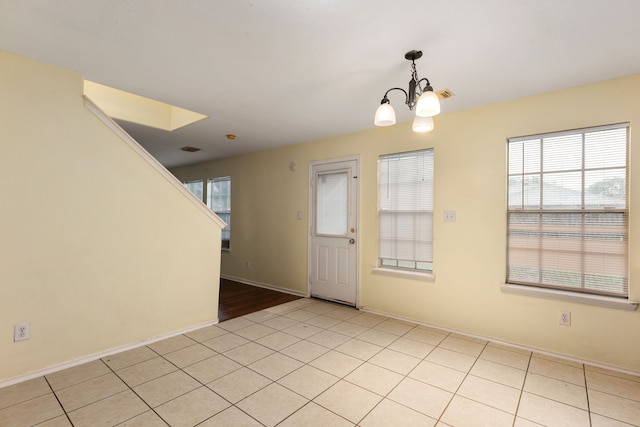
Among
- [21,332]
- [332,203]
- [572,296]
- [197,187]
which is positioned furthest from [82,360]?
[197,187]

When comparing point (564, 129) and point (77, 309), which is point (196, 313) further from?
point (564, 129)

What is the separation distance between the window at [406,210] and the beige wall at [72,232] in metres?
2.42

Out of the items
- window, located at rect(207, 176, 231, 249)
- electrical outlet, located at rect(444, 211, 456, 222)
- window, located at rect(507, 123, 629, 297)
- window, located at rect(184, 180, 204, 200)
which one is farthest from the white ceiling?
window, located at rect(184, 180, 204, 200)

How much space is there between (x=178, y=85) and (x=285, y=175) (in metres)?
2.39

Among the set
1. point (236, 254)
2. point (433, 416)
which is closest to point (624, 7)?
point (433, 416)

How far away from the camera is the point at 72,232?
244 centimetres

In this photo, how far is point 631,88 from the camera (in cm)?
243

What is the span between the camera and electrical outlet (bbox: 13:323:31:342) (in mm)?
2180

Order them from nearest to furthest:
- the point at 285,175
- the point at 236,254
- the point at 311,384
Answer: the point at 311,384 → the point at 285,175 → the point at 236,254

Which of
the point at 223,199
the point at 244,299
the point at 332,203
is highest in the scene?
the point at 223,199

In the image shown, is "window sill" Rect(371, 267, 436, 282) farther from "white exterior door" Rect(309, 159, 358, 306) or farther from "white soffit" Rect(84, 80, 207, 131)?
"white soffit" Rect(84, 80, 207, 131)

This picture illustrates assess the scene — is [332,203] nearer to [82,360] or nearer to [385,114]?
[385,114]

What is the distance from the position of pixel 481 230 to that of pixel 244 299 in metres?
3.34

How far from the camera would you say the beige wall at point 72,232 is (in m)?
2.18
